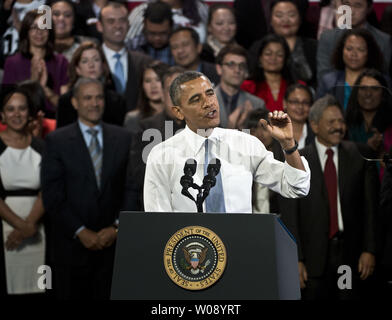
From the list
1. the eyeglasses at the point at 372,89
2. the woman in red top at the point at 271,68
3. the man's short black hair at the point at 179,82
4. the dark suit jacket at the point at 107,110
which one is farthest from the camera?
the woman in red top at the point at 271,68

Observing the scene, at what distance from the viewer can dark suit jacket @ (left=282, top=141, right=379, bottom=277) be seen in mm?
3799

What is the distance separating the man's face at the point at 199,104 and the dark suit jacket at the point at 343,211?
1.30m

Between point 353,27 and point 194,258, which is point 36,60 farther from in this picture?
point 194,258

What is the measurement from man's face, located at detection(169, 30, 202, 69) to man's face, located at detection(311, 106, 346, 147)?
1132 millimetres

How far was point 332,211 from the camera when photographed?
3848mm

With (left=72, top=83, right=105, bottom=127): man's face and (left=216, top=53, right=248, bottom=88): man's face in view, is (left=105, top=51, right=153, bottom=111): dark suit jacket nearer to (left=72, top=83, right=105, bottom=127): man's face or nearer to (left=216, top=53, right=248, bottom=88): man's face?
(left=72, top=83, right=105, bottom=127): man's face

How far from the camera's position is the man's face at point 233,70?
4.27 meters

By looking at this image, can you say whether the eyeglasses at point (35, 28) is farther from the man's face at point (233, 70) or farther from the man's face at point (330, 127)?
the man's face at point (330, 127)

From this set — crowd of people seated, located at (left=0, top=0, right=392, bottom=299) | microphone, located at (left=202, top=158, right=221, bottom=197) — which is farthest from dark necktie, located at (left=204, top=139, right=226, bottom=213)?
crowd of people seated, located at (left=0, top=0, right=392, bottom=299)

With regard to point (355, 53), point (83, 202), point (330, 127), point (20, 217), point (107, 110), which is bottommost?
point (20, 217)

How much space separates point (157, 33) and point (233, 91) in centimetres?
97

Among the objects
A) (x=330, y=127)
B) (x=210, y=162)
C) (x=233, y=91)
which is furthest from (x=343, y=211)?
(x=210, y=162)

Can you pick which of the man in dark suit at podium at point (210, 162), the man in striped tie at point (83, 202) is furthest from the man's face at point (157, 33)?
the man in dark suit at podium at point (210, 162)
